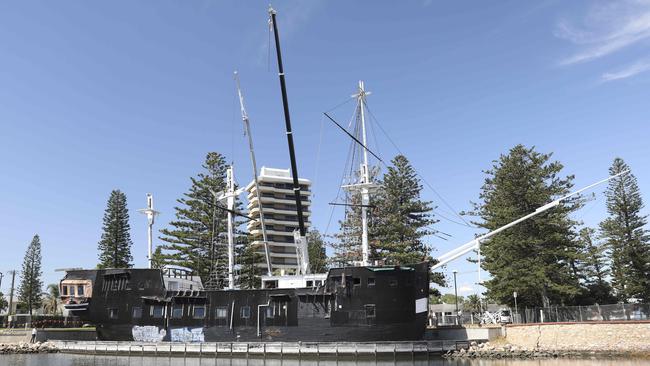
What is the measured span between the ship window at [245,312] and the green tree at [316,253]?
36.9 m

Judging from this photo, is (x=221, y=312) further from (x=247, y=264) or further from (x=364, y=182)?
(x=247, y=264)

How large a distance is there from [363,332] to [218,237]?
28.9 metres

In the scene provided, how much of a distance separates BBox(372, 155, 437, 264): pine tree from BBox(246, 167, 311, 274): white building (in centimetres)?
4292

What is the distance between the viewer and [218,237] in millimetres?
55688

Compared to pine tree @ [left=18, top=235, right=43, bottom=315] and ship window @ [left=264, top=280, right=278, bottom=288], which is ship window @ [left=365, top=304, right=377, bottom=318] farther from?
pine tree @ [left=18, top=235, right=43, bottom=315]

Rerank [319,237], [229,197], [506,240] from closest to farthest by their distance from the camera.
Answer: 1. [506,240]
2. [229,197]
3. [319,237]

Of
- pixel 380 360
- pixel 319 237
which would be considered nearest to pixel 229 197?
pixel 380 360

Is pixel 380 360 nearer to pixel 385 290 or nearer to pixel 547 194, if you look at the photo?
pixel 385 290

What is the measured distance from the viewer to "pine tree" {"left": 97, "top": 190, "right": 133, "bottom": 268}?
196 feet

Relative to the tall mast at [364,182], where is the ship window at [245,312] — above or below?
below

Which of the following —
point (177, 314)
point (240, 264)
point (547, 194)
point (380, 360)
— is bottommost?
point (380, 360)

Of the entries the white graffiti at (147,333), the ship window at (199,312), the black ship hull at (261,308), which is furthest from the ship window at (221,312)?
the white graffiti at (147,333)

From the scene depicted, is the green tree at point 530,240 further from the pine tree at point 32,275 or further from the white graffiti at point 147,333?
the pine tree at point 32,275

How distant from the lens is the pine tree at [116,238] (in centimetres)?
5966
